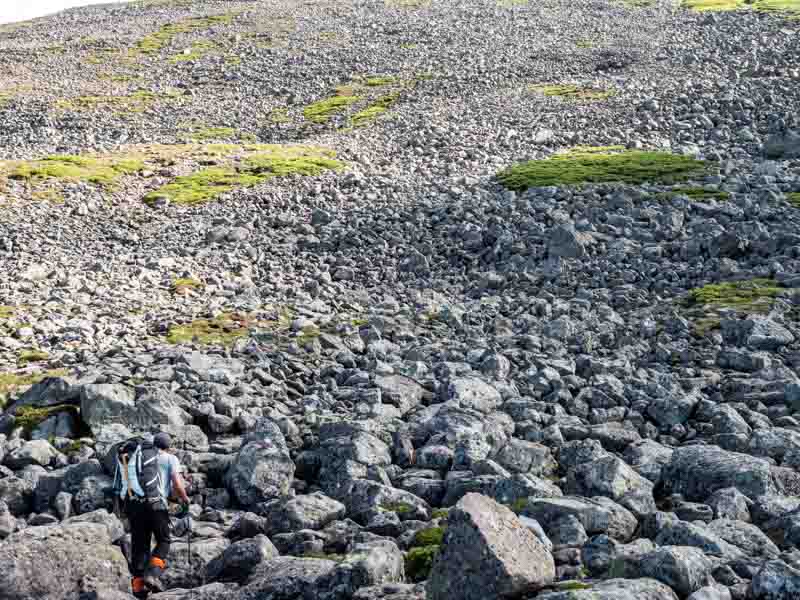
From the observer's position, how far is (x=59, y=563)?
9.24m

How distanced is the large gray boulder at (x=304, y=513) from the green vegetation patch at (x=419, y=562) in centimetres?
176

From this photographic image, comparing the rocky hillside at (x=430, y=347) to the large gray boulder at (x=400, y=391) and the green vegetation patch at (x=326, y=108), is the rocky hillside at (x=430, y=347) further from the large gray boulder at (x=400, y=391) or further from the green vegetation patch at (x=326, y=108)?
the green vegetation patch at (x=326, y=108)

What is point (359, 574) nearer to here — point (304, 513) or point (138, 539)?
point (304, 513)

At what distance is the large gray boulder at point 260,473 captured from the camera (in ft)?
39.3

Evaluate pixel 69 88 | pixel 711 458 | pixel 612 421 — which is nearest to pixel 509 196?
pixel 612 421

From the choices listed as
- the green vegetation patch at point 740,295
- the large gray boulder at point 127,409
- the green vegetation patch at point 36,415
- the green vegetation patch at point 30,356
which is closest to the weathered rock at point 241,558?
the large gray boulder at point 127,409

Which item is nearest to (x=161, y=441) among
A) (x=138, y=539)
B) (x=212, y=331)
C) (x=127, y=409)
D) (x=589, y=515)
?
(x=138, y=539)

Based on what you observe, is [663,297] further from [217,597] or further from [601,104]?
[601,104]

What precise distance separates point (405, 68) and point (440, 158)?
34.5 m

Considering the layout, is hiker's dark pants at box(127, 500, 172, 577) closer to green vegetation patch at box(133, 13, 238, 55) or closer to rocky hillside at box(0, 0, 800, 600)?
rocky hillside at box(0, 0, 800, 600)

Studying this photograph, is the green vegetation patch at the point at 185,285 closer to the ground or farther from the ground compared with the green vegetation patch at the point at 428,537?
closer to the ground

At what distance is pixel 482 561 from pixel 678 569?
A: 5.89 ft

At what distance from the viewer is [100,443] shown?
13.4 m

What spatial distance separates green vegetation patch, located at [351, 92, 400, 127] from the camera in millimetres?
55319
